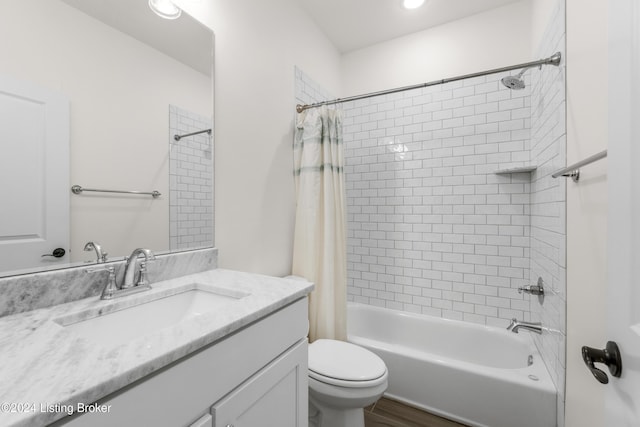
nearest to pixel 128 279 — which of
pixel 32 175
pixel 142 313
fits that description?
pixel 142 313

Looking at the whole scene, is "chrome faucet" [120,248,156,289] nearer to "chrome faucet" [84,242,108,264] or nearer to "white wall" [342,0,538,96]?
"chrome faucet" [84,242,108,264]

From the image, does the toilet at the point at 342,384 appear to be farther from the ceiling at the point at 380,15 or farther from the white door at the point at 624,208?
the ceiling at the point at 380,15

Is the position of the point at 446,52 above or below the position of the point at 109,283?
above

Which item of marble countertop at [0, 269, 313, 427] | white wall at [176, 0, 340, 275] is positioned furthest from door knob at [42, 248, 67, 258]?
white wall at [176, 0, 340, 275]

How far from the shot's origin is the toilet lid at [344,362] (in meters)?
1.35

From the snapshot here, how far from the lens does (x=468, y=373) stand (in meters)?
1.61

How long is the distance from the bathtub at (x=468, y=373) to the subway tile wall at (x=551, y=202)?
10 centimetres

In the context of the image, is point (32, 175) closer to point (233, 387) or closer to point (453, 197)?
point (233, 387)

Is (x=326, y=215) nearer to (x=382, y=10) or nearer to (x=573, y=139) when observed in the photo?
(x=573, y=139)

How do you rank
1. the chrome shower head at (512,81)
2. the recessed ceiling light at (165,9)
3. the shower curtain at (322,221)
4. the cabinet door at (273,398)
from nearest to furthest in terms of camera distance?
the cabinet door at (273,398)
the recessed ceiling light at (165,9)
the chrome shower head at (512,81)
the shower curtain at (322,221)

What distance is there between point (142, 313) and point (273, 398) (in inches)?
20.7

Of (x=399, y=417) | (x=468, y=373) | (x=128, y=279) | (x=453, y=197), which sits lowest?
(x=399, y=417)

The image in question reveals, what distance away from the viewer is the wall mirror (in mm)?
840

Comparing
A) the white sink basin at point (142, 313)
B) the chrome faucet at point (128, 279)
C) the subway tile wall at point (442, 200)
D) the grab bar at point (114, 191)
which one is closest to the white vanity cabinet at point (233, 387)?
the white sink basin at point (142, 313)
